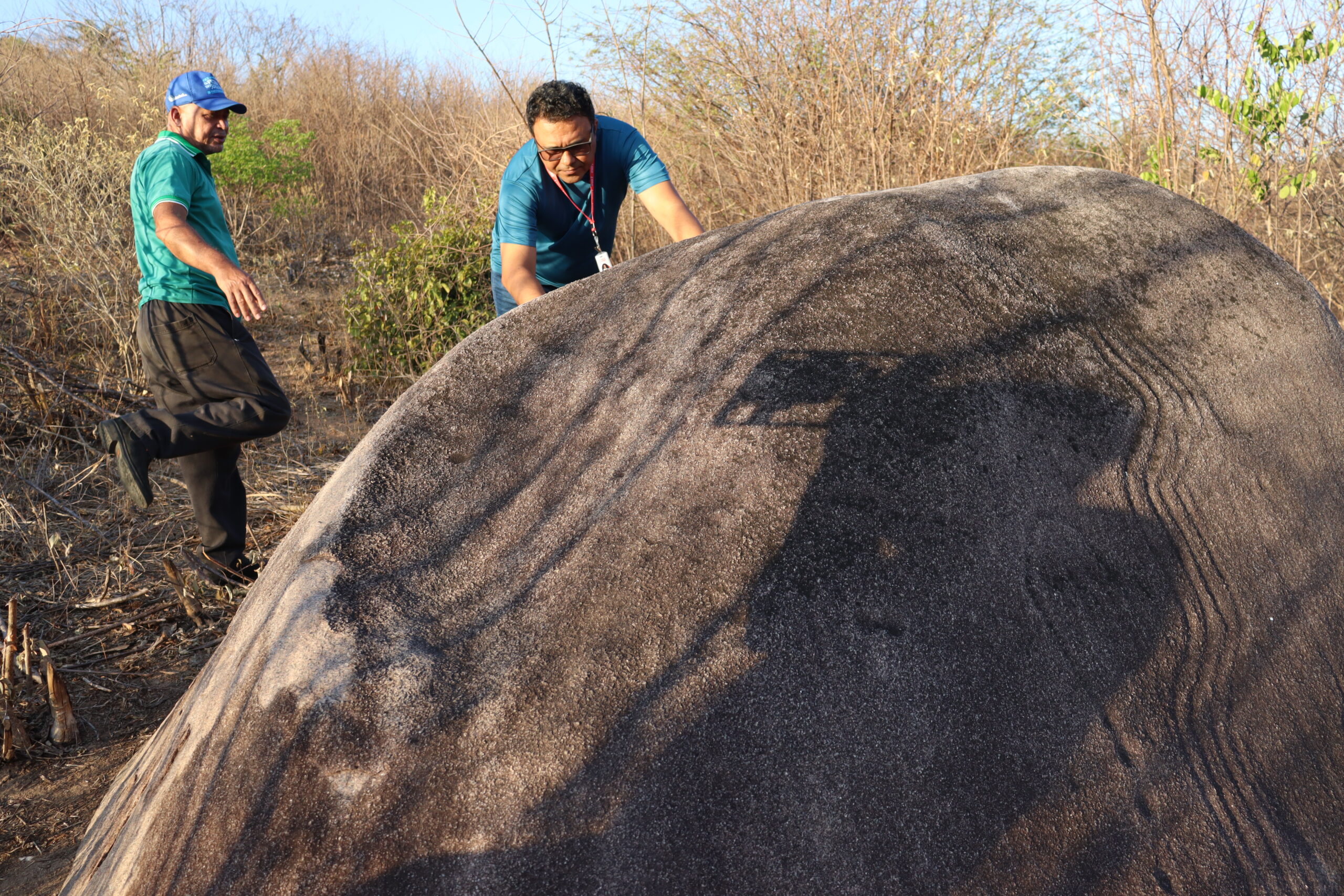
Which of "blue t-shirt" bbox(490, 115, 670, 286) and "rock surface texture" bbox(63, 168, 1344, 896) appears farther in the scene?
"blue t-shirt" bbox(490, 115, 670, 286)

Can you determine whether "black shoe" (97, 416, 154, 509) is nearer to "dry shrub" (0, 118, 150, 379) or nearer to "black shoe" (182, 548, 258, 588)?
"black shoe" (182, 548, 258, 588)

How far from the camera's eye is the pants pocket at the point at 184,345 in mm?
3268

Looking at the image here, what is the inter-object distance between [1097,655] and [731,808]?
70 cm

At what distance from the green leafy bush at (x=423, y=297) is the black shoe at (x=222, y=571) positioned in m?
2.14

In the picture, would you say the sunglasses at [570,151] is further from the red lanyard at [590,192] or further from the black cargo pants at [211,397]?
the black cargo pants at [211,397]

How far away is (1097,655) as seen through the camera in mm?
1564

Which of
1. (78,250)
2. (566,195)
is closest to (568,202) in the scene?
(566,195)

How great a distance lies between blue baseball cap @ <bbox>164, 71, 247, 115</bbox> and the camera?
3.29m

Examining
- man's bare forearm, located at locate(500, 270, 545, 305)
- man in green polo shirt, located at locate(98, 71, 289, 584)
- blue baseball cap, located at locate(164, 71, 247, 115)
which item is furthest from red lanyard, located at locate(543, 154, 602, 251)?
blue baseball cap, located at locate(164, 71, 247, 115)

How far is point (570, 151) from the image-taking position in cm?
294

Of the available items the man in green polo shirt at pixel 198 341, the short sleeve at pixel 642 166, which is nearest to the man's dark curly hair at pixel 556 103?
the short sleeve at pixel 642 166

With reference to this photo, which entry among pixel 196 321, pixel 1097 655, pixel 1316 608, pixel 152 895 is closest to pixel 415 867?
pixel 152 895

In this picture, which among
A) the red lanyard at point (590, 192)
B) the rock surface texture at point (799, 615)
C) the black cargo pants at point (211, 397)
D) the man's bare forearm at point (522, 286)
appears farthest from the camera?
the black cargo pants at point (211, 397)

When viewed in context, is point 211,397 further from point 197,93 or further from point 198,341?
point 197,93
